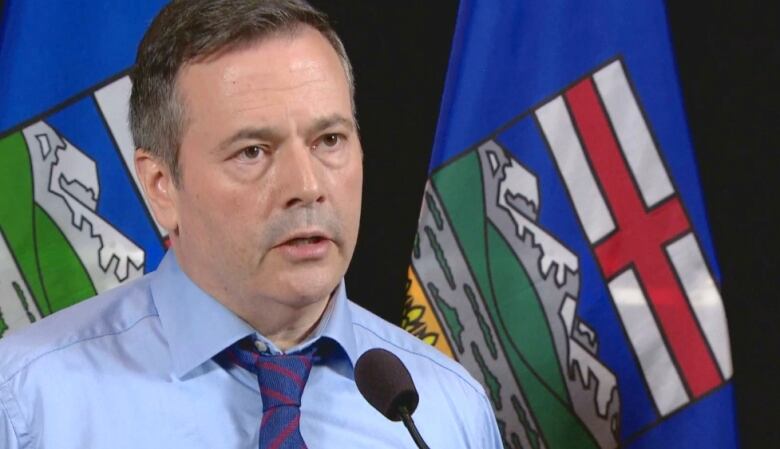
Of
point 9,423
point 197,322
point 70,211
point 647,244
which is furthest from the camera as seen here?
point 647,244

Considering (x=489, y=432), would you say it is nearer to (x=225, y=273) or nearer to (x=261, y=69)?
(x=225, y=273)

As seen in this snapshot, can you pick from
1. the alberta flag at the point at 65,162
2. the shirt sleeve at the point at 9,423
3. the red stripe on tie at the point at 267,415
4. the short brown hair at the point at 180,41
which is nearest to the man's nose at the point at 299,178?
the short brown hair at the point at 180,41

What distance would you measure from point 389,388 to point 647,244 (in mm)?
1340

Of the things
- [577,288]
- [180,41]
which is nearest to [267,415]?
[180,41]

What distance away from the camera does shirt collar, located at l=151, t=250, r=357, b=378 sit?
5.08ft

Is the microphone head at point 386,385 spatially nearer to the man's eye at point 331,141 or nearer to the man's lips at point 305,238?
the man's lips at point 305,238

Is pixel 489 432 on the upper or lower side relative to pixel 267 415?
lower

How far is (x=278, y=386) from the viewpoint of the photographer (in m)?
1.53

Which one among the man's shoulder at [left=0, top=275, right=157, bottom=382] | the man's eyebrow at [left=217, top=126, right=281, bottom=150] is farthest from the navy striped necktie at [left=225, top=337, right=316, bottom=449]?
the man's eyebrow at [left=217, top=126, right=281, bottom=150]

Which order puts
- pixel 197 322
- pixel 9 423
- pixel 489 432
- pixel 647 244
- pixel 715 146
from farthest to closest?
pixel 715 146 → pixel 647 244 → pixel 489 432 → pixel 197 322 → pixel 9 423

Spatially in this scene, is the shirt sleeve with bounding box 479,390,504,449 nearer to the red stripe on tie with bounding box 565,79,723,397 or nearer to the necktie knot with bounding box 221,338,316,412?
the necktie knot with bounding box 221,338,316,412

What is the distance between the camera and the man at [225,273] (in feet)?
4.87

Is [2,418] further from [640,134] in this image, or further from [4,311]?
[640,134]

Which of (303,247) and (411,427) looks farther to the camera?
(303,247)
